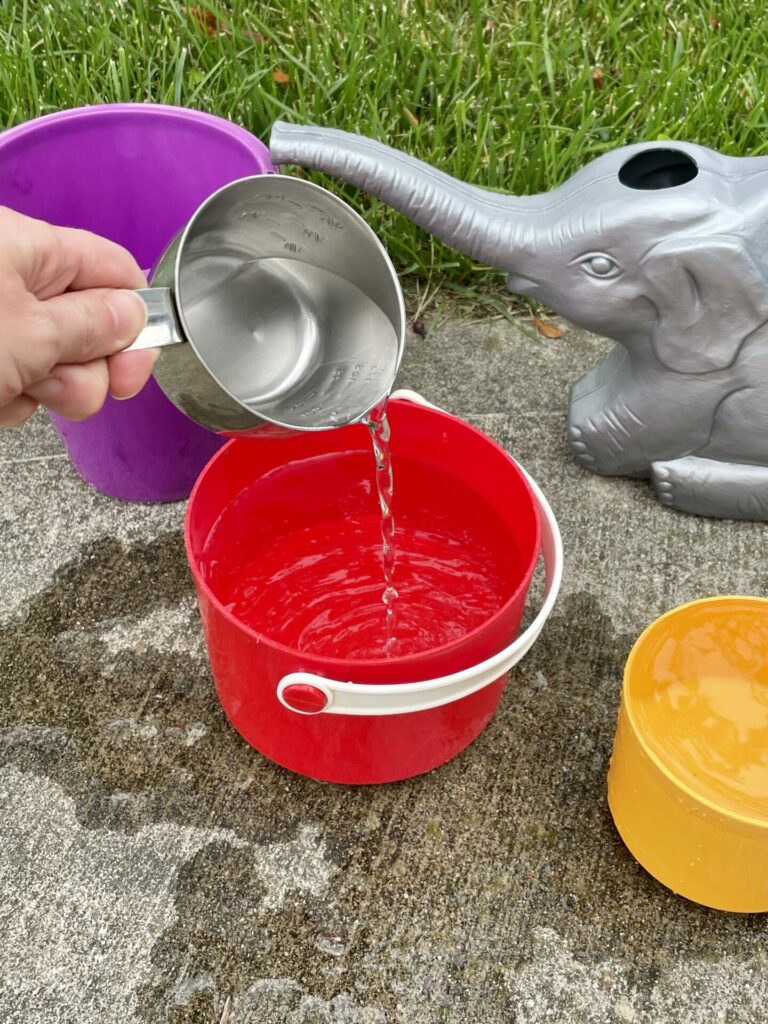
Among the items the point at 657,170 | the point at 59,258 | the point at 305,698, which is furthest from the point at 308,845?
the point at 657,170

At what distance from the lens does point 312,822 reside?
127cm

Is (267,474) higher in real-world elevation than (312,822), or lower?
higher

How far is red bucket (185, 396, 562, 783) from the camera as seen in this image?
107 cm

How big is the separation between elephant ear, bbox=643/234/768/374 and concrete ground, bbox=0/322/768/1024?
310 mm

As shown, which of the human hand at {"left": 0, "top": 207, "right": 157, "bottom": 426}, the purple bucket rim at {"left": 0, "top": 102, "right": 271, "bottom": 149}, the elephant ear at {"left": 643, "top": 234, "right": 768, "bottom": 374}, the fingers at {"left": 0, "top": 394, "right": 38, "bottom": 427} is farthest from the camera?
the purple bucket rim at {"left": 0, "top": 102, "right": 271, "bottom": 149}

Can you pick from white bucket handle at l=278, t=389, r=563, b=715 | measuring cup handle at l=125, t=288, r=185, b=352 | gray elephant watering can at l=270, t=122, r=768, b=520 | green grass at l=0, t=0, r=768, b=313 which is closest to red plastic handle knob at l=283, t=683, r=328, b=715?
white bucket handle at l=278, t=389, r=563, b=715

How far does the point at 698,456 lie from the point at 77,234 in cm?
100

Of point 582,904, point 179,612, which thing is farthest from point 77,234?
point 582,904

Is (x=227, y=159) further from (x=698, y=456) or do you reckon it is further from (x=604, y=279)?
(x=698, y=456)

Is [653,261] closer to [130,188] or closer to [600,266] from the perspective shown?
[600,266]

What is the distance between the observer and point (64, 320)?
91cm

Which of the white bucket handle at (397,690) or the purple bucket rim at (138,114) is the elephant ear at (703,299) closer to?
the white bucket handle at (397,690)

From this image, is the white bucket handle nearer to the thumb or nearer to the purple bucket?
the thumb

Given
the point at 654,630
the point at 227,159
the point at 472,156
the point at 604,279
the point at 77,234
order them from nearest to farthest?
the point at 77,234, the point at 654,630, the point at 604,279, the point at 227,159, the point at 472,156
